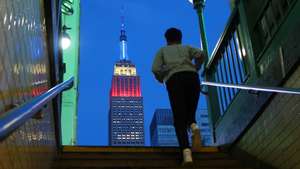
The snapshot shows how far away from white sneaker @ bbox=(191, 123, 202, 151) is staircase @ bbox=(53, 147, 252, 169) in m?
0.12

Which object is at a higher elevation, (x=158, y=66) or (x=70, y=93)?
(x=70, y=93)

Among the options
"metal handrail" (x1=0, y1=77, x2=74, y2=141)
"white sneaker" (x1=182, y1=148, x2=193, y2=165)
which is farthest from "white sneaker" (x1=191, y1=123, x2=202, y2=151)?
"metal handrail" (x1=0, y1=77, x2=74, y2=141)

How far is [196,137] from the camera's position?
5098 mm

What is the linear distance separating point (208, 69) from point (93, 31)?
160m

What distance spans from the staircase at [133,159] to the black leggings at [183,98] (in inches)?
14.1

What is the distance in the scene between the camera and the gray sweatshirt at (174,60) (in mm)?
5242

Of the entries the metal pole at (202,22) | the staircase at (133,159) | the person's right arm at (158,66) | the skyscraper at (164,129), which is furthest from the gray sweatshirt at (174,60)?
the skyscraper at (164,129)

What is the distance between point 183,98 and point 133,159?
2.77 ft

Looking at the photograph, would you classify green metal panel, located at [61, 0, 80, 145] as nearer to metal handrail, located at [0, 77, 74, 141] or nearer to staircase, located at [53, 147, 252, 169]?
staircase, located at [53, 147, 252, 169]

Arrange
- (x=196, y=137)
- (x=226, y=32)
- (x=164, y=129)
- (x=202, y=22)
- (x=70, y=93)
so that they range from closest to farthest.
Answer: (x=196, y=137) < (x=226, y=32) < (x=202, y=22) < (x=70, y=93) < (x=164, y=129)

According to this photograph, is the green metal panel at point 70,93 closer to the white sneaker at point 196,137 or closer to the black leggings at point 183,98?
the white sneaker at point 196,137

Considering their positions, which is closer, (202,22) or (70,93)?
(202,22)

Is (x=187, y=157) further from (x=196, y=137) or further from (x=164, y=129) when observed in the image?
(x=164, y=129)

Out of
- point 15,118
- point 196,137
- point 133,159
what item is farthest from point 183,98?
point 15,118
